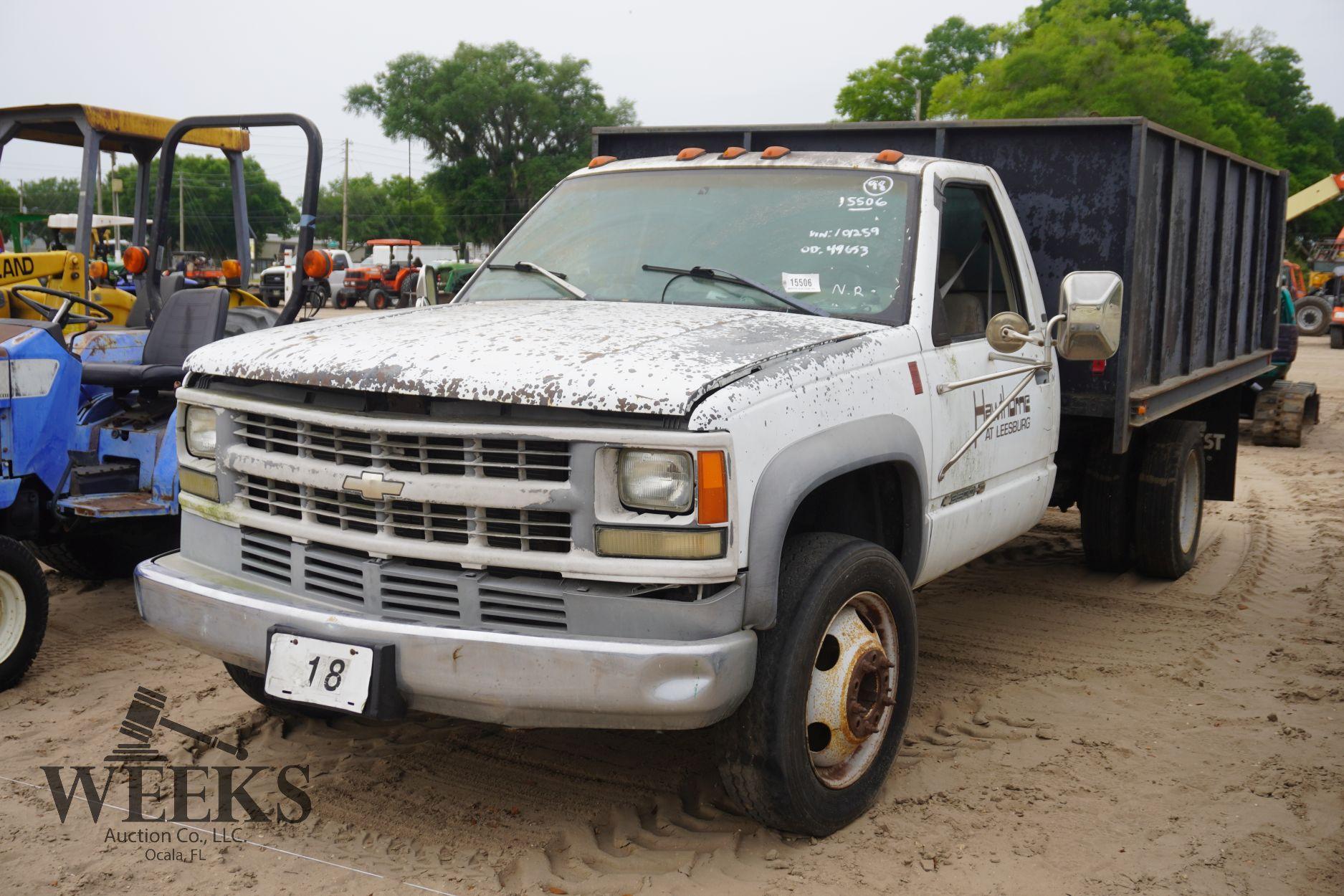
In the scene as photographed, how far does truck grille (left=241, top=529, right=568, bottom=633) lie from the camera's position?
3.11 meters

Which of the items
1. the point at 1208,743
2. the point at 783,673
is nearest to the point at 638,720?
the point at 783,673

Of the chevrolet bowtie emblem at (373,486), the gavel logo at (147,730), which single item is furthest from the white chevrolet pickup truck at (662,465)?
the gavel logo at (147,730)

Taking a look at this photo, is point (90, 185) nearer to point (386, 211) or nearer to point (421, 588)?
point (421, 588)

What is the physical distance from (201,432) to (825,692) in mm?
2103

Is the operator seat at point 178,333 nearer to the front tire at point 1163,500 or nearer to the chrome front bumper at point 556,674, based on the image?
the chrome front bumper at point 556,674

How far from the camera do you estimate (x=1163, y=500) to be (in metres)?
6.46

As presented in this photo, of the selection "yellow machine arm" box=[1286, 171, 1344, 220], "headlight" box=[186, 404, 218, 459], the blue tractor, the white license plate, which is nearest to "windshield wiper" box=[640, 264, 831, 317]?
"headlight" box=[186, 404, 218, 459]

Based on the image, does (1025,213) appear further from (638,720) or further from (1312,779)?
(638,720)

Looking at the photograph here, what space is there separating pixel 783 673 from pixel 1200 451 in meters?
4.75

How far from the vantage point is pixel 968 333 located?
4.48m

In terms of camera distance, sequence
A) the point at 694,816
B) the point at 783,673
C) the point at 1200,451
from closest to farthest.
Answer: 1. the point at 783,673
2. the point at 694,816
3. the point at 1200,451

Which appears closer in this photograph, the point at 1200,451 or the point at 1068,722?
the point at 1068,722

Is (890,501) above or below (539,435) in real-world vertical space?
below

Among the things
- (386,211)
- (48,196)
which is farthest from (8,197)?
(386,211)
